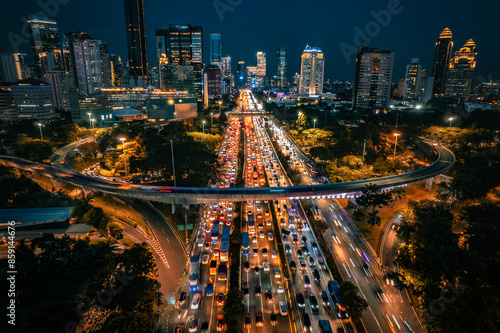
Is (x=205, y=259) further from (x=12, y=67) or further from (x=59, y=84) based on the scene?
(x=12, y=67)

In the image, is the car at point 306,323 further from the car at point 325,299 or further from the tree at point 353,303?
the tree at point 353,303

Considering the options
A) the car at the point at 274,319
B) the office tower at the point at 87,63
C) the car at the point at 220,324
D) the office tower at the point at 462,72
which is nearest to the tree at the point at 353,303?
the car at the point at 274,319

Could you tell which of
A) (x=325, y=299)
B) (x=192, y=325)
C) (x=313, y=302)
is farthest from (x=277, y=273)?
(x=192, y=325)

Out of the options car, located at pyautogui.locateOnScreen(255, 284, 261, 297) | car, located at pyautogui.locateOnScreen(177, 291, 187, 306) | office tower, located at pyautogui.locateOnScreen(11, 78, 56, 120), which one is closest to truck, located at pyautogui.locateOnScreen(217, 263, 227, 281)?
car, located at pyautogui.locateOnScreen(255, 284, 261, 297)

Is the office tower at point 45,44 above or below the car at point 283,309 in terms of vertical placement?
above

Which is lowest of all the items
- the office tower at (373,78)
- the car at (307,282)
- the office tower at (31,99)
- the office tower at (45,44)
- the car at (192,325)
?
the car at (192,325)

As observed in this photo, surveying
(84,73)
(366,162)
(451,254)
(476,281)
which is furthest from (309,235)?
(84,73)

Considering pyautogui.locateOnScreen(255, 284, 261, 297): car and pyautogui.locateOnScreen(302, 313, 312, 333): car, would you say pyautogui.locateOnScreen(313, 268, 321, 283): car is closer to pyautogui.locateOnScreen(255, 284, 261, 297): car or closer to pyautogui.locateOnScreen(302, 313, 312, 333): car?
pyautogui.locateOnScreen(302, 313, 312, 333): car
